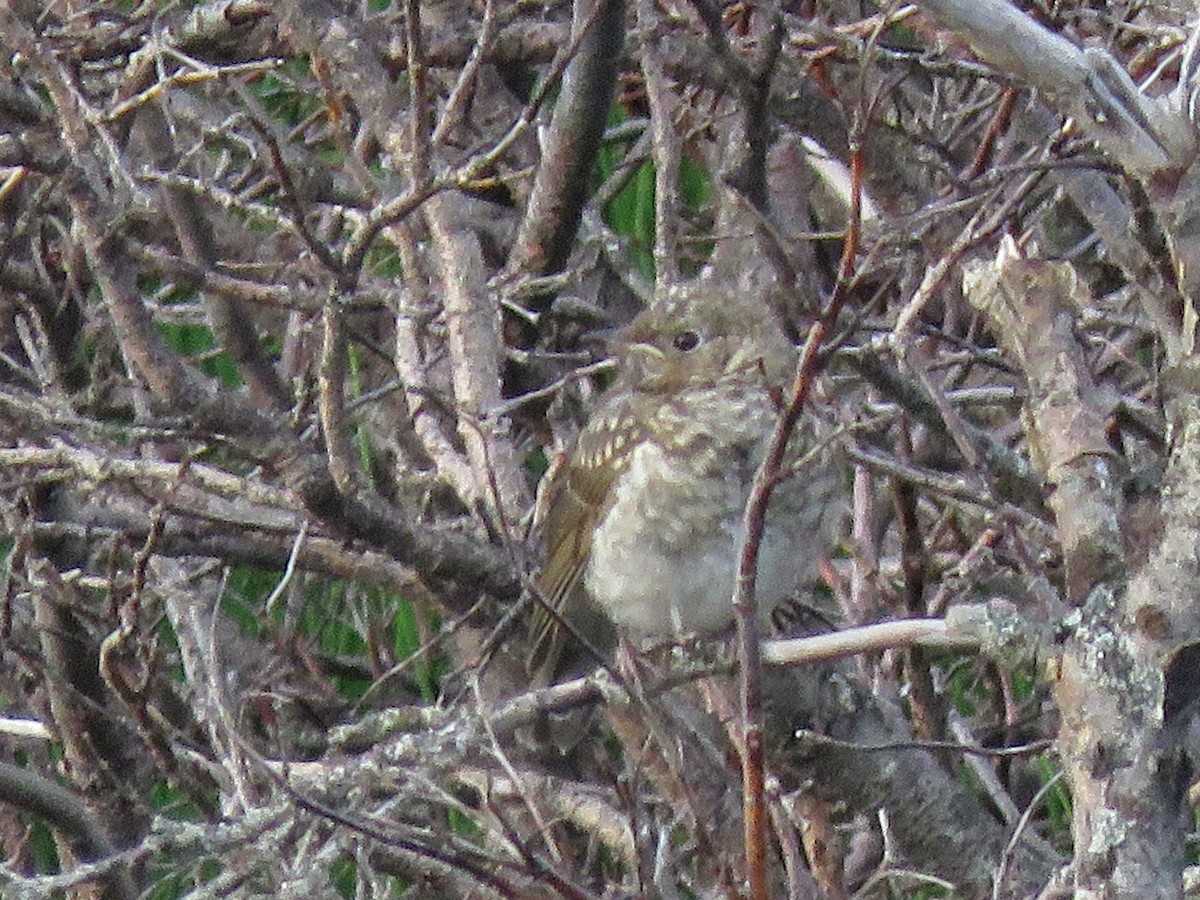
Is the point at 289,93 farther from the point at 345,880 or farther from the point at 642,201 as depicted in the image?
the point at 345,880

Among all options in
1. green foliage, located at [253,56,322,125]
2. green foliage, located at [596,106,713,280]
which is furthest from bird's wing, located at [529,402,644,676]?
green foliage, located at [253,56,322,125]

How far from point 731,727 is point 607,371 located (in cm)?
186

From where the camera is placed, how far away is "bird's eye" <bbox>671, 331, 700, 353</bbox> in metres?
3.29

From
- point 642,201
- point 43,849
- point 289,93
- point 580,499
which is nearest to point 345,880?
point 43,849

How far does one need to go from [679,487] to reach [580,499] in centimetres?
17

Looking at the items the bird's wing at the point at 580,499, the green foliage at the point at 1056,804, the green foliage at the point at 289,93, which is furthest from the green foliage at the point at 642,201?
the green foliage at the point at 1056,804

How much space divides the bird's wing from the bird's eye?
132 millimetres

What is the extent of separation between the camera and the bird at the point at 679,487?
3.11 metres

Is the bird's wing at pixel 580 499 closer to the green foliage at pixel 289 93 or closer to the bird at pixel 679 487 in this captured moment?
the bird at pixel 679 487

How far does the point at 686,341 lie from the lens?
10.8 feet

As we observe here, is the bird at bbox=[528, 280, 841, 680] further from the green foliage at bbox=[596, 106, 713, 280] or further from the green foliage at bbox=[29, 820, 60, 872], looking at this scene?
the green foliage at bbox=[29, 820, 60, 872]

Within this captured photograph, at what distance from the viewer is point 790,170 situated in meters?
3.68

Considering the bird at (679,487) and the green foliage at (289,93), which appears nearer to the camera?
the bird at (679,487)

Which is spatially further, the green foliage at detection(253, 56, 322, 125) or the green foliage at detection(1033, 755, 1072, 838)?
the green foliage at detection(253, 56, 322, 125)
